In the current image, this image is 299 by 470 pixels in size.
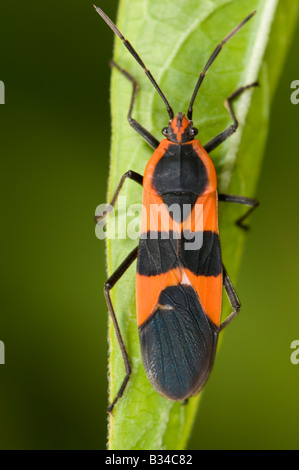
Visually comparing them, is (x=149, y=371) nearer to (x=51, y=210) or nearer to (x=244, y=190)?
(x=244, y=190)

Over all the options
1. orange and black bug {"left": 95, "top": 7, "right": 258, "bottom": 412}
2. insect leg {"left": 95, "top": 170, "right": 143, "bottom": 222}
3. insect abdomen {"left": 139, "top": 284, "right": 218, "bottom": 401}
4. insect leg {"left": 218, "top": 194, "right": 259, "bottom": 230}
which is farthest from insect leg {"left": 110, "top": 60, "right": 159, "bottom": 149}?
insect abdomen {"left": 139, "top": 284, "right": 218, "bottom": 401}

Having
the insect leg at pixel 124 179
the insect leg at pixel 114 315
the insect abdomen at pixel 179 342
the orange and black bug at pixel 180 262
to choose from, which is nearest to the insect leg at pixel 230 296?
the orange and black bug at pixel 180 262

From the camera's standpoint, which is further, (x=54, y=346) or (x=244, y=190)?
(x=54, y=346)

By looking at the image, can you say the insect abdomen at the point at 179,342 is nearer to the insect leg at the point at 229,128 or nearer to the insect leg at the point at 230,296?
the insect leg at the point at 230,296

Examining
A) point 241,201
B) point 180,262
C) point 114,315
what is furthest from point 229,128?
point 114,315
